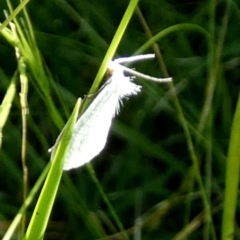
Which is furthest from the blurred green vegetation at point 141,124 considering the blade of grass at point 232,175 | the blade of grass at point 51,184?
the blade of grass at point 51,184

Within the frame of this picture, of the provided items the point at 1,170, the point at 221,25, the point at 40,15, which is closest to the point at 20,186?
the point at 1,170

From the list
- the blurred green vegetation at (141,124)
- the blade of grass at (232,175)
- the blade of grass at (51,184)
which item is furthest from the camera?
the blurred green vegetation at (141,124)

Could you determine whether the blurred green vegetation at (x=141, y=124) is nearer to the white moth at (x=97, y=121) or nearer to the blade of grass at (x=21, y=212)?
the blade of grass at (x=21, y=212)

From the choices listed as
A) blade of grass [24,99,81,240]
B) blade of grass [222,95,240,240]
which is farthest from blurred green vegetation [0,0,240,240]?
blade of grass [24,99,81,240]

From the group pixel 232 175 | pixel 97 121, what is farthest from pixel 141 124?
pixel 97 121

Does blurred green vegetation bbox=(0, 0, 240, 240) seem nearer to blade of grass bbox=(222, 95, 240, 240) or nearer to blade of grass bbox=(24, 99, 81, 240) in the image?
blade of grass bbox=(222, 95, 240, 240)

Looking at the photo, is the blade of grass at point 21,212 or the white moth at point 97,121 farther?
the blade of grass at point 21,212

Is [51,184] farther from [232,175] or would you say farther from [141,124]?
[141,124]
